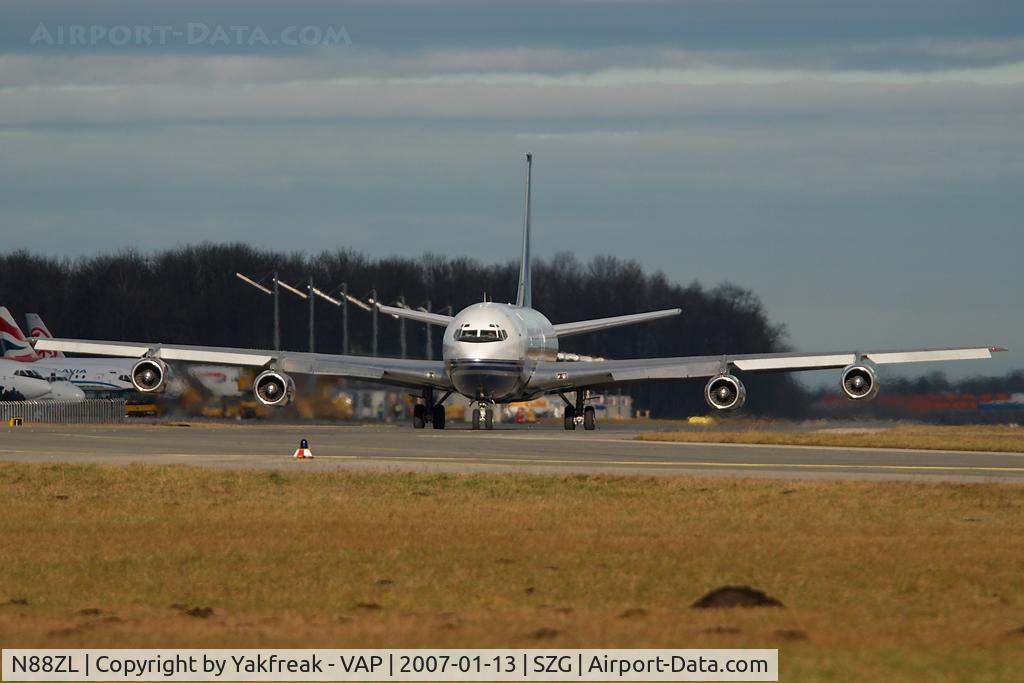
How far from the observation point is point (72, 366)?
109812 millimetres

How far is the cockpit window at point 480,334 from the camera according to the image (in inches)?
2350

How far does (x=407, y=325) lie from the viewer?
5458 inches

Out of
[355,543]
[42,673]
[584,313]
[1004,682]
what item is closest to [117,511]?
[355,543]

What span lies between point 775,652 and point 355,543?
9134 mm

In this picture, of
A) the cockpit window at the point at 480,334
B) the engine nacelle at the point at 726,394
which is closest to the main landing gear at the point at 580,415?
the engine nacelle at the point at 726,394

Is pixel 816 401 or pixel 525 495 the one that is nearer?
pixel 525 495

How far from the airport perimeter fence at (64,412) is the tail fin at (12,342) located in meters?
22.7

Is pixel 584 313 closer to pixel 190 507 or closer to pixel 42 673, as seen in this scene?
pixel 190 507

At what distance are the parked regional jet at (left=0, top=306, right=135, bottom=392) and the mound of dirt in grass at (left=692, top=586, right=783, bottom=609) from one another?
3800 inches

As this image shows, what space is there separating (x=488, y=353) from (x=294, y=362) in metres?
8.79

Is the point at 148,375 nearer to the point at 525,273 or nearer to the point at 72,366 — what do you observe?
the point at 525,273

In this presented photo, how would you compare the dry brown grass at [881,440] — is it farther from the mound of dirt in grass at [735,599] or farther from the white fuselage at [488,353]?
the mound of dirt in grass at [735,599]
